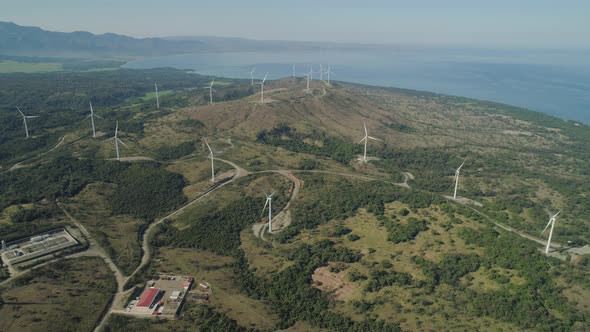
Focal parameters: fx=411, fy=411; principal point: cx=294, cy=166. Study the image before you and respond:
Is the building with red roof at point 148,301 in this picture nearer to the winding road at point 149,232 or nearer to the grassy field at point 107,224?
the winding road at point 149,232

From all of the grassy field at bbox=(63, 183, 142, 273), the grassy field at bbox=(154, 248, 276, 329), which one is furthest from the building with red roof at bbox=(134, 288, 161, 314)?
the grassy field at bbox=(63, 183, 142, 273)

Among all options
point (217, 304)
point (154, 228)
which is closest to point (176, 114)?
point (154, 228)

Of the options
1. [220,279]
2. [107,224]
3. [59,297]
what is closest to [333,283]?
[220,279]

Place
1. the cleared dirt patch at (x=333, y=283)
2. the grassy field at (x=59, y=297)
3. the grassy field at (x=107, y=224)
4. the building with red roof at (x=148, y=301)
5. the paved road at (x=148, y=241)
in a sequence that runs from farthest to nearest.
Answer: the grassy field at (x=107, y=224)
the cleared dirt patch at (x=333, y=283)
the building with red roof at (x=148, y=301)
the paved road at (x=148, y=241)
the grassy field at (x=59, y=297)

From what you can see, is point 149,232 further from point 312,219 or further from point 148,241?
point 312,219

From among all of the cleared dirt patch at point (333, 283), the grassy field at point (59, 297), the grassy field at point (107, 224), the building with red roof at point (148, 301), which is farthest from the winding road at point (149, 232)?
the cleared dirt patch at point (333, 283)

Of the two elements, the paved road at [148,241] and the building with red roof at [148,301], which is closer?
the paved road at [148,241]
